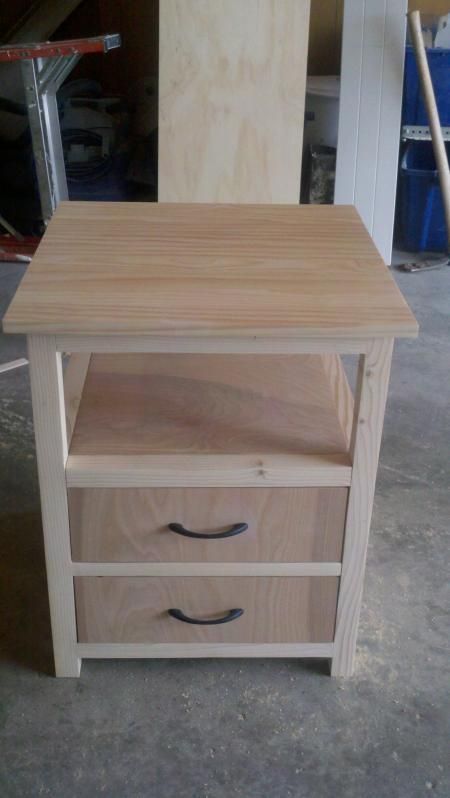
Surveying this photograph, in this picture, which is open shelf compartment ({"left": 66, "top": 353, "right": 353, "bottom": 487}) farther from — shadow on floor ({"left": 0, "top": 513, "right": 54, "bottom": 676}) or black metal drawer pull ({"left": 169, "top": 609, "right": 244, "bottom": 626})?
shadow on floor ({"left": 0, "top": 513, "right": 54, "bottom": 676})

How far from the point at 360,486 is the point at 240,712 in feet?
1.36

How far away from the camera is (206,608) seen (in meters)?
1.21

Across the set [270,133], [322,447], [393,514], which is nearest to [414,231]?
[270,133]

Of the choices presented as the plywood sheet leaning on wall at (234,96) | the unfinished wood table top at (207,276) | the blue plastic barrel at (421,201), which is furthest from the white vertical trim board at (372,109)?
the unfinished wood table top at (207,276)

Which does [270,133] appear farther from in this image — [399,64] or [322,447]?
[322,447]

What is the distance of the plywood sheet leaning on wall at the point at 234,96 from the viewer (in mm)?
2107

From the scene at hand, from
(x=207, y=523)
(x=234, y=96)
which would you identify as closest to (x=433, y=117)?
(x=234, y=96)

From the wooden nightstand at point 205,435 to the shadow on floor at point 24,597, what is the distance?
92 millimetres

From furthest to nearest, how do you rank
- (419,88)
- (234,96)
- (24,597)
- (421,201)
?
(421,201)
(419,88)
(234,96)
(24,597)

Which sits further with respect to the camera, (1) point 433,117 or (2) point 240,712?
(1) point 433,117

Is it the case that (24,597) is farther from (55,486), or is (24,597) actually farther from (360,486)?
(360,486)

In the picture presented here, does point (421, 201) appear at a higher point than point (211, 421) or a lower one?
lower

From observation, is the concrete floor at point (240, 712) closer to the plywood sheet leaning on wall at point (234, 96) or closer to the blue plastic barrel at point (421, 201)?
the plywood sheet leaning on wall at point (234, 96)

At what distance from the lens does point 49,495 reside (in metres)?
1.09
